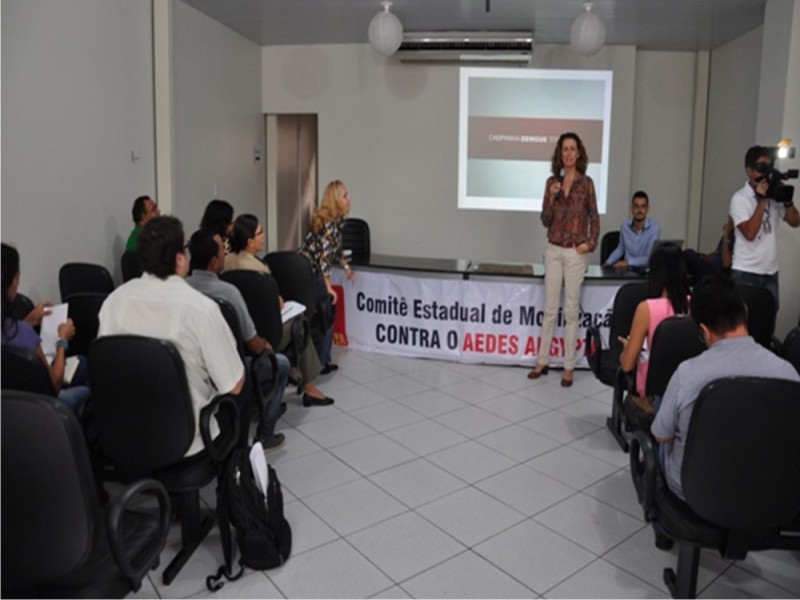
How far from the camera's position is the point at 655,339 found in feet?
9.04

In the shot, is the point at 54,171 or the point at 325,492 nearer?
the point at 325,492

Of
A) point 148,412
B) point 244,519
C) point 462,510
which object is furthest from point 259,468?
point 462,510

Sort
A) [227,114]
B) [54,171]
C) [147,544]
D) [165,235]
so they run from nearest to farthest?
[147,544], [165,235], [54,171], [227,114]

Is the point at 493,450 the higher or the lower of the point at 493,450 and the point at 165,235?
the lower

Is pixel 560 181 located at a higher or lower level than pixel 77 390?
higher

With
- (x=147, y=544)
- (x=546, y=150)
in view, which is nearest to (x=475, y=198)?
(x=546, y=150)

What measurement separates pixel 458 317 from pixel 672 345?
2.53 m

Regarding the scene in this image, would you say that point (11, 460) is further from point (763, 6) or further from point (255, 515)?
point (763, 6)

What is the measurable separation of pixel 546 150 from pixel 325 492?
541 centimetres

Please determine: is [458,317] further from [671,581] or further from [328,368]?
[671,581]

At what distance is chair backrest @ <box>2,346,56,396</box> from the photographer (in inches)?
82.1

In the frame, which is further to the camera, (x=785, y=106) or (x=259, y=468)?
(x=785, y=106)

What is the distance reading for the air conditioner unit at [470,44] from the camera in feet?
22.0

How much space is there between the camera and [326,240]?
15.4ft
